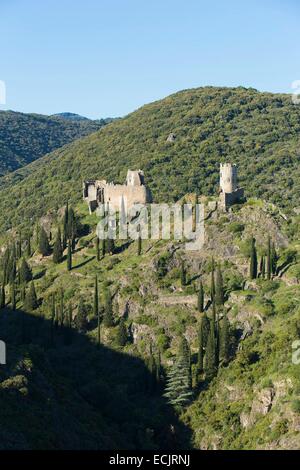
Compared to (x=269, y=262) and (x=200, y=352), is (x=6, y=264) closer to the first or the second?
(x=200, y=352)

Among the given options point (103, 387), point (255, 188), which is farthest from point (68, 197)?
point (103, 387)

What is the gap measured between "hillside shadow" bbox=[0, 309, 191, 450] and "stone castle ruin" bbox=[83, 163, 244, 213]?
21.8m

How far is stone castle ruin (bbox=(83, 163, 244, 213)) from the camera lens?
10088 centimetres

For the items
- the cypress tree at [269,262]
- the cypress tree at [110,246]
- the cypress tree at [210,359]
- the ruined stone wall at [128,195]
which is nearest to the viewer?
the cypress tree at [210,359]

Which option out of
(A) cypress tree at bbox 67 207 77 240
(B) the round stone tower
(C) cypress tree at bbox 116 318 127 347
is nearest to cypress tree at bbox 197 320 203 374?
(C) cypress tree at bbox 116 318 127 347

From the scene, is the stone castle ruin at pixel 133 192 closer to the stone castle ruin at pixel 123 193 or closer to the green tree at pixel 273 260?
the stone castle ruin at pixel 123 193

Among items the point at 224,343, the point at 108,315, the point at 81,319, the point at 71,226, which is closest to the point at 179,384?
the point at 224,343

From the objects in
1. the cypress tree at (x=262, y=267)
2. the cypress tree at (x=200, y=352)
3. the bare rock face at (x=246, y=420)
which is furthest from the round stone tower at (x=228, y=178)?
the bare rock face at (x=246, y=420)

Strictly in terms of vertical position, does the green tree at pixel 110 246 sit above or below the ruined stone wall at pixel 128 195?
below

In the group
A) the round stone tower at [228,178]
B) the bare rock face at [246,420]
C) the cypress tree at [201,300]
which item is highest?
the round stone tower at [228,178]

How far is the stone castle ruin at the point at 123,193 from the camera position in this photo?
107 m

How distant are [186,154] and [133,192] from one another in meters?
57.6
